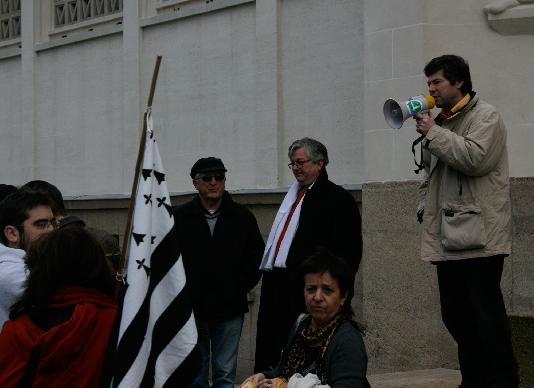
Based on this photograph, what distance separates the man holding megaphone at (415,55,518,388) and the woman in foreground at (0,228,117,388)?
2.39 meters

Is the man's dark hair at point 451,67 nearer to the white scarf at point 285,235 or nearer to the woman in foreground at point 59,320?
the white scarf at point 285,235

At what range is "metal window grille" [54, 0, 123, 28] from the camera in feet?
43.4

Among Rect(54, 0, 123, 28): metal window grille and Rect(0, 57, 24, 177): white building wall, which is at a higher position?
Rect(54, 0, 123, 28): metal window grille

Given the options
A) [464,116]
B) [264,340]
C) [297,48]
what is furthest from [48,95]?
[464,116]

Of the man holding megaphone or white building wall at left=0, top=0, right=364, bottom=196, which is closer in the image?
the man holding megaphone

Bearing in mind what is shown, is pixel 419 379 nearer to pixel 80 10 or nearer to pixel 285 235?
pixel 285 235

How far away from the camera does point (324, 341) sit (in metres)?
5.29

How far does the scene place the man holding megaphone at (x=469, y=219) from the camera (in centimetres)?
629

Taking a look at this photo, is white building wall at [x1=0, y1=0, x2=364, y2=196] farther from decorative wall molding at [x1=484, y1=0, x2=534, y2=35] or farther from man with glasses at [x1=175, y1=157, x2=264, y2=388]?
man with glasses at [x1=175, y1=157, x2=264, y2=388]

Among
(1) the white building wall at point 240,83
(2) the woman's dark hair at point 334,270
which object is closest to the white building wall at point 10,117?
(1) the white building wall at point 240,83

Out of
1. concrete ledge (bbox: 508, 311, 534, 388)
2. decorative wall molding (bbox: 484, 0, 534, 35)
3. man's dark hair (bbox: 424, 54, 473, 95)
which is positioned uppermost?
decorative wall molding (bbox: 484, 0, 534, 35)

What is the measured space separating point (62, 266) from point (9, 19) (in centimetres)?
1094

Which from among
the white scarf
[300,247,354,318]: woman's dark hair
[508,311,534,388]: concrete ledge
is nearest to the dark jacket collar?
the white scarf

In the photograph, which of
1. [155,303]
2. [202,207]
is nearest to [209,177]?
[202,207]
